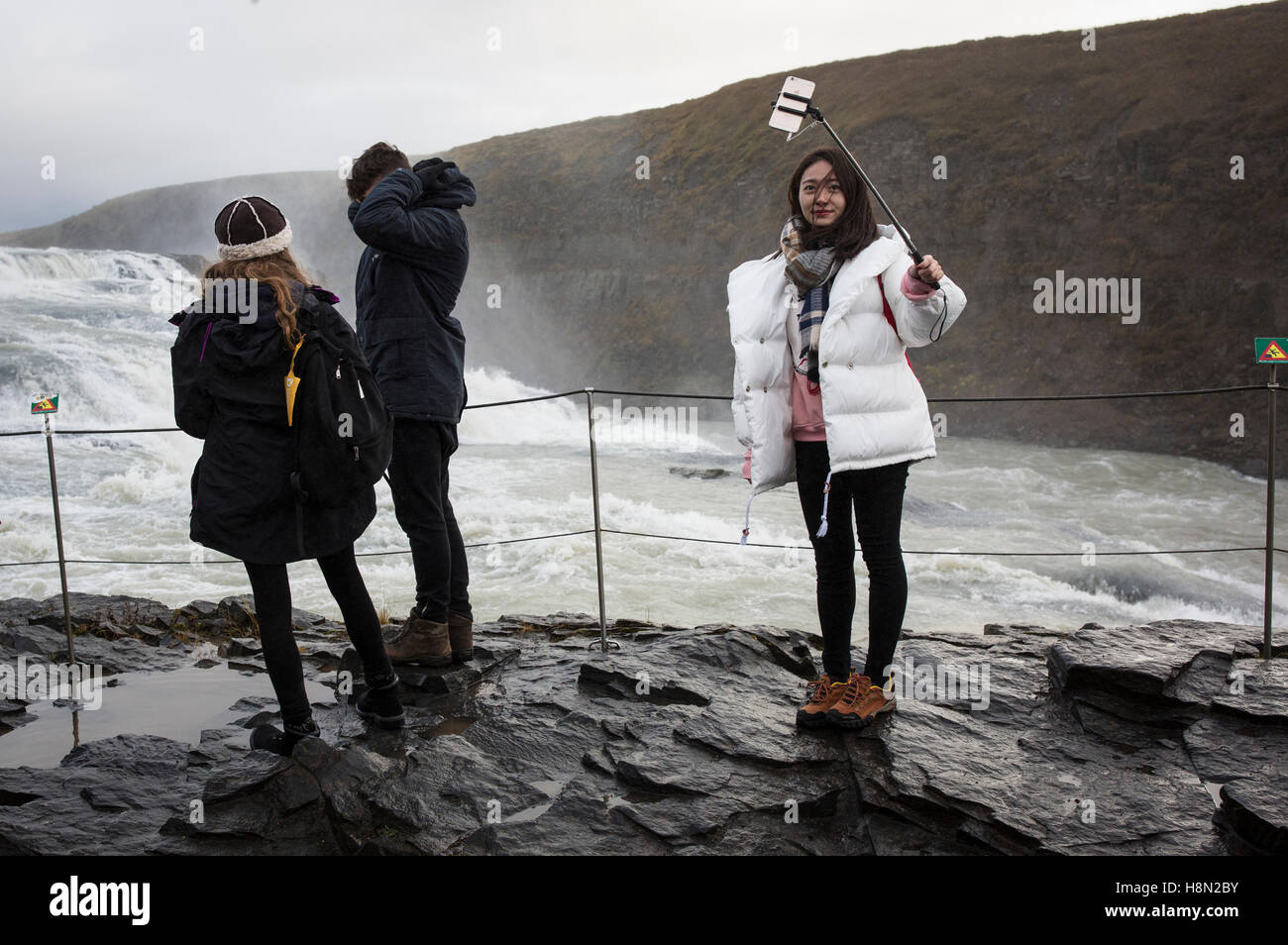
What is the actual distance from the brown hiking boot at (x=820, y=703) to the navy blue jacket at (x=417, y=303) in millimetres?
1673

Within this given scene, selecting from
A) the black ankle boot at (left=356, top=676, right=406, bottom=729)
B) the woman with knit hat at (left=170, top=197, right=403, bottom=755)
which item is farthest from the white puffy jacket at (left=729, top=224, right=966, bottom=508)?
the black ankle boot at (left=356, top=676, right=406, bottom=729)

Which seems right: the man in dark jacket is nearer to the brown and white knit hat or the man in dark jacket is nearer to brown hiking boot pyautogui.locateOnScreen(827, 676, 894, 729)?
the brown and white knit hat

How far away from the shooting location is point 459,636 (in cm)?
391

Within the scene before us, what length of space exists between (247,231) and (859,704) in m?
2.49

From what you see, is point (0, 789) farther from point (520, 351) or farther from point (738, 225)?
point (520, 351)

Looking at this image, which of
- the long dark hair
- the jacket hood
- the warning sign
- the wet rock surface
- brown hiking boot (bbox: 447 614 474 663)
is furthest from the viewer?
the warning sign

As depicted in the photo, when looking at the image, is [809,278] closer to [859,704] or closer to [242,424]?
[859,704]

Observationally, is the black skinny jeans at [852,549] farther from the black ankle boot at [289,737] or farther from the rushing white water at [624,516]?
the rushing white water at [624,516]

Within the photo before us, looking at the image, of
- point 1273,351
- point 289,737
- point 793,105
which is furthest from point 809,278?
point 1273,351

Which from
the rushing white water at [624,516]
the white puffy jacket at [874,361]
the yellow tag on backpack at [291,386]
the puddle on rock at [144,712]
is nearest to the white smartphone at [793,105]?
the white puffy jacket at [874,361]

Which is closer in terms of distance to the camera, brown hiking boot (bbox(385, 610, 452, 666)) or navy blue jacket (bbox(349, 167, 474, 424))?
navy blue jacket (bbox(349, 167, 474, 424))

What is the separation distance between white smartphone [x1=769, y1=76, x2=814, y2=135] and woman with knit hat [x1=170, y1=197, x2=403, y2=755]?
4.80ft

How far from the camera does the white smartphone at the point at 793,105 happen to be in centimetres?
280

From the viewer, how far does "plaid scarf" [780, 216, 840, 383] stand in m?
3.03
